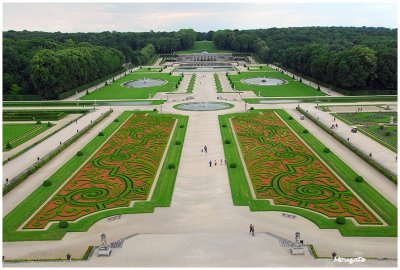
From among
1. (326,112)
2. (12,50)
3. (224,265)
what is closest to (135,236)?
(224,265)

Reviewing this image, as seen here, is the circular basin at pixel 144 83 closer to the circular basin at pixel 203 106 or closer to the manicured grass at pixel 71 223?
the circular basin at pixel 203 106

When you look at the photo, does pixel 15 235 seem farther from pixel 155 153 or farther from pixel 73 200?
pixel 155 153

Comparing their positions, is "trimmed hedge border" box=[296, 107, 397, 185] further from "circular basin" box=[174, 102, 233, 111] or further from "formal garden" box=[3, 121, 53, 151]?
"formal garden" box=[3, 121, 53, 151]

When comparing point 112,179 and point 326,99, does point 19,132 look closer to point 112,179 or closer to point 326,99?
point 112,179

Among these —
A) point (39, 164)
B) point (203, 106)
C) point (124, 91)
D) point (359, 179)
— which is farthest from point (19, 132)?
point (359, 179)

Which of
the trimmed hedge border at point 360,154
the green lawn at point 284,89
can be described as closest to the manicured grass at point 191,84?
the green lawn at point 284,89

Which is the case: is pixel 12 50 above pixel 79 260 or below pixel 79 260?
above
